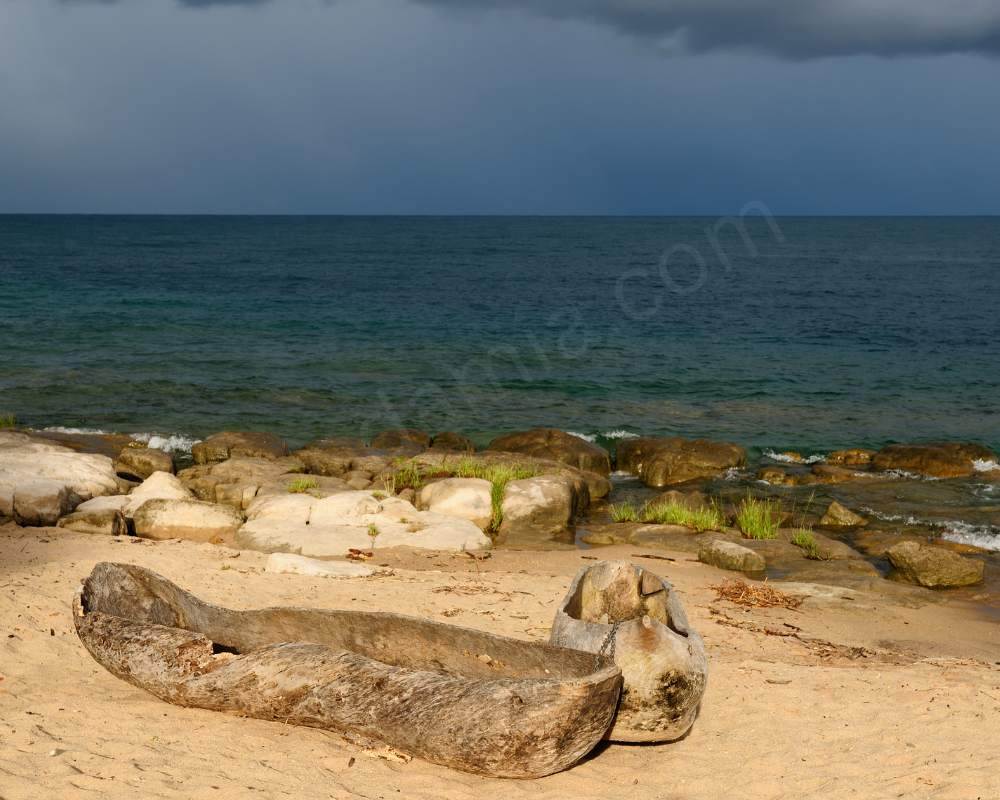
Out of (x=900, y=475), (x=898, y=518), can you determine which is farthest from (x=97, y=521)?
(x=900, y=475)

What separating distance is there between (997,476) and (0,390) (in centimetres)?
2482

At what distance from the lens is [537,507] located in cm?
1555

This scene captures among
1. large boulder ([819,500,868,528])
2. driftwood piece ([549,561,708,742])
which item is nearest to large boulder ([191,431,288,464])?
large boulder ([819,500,868,528])

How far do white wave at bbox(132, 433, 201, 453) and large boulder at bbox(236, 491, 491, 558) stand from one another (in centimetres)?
761

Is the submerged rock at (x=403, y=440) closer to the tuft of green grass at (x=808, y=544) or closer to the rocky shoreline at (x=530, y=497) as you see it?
the rocky shoreline at (x=530, y=497)

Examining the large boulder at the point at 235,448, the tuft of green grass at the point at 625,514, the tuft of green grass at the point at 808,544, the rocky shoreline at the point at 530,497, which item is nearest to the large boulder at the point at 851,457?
the rocky shoreline at the point at 530,497

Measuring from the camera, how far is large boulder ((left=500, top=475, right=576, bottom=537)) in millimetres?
15352

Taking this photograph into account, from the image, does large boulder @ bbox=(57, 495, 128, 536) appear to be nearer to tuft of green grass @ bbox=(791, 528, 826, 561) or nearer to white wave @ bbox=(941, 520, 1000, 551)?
tuft of green grass @ bbox=(791, 528, 826, 561)

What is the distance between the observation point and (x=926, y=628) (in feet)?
37.6

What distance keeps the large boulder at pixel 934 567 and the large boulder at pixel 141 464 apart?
12.7m

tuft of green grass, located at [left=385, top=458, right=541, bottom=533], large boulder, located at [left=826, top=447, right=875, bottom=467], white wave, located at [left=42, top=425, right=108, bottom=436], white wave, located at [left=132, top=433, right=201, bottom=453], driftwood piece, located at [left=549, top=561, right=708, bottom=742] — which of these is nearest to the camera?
driftwood piece, located at [left=549, top=561, right=708, bottom=742]

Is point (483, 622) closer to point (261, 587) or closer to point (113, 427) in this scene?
point (261, 587)

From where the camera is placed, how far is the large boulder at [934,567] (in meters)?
13.3

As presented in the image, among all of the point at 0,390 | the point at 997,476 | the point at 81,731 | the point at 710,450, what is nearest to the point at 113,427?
the point at 0,390
